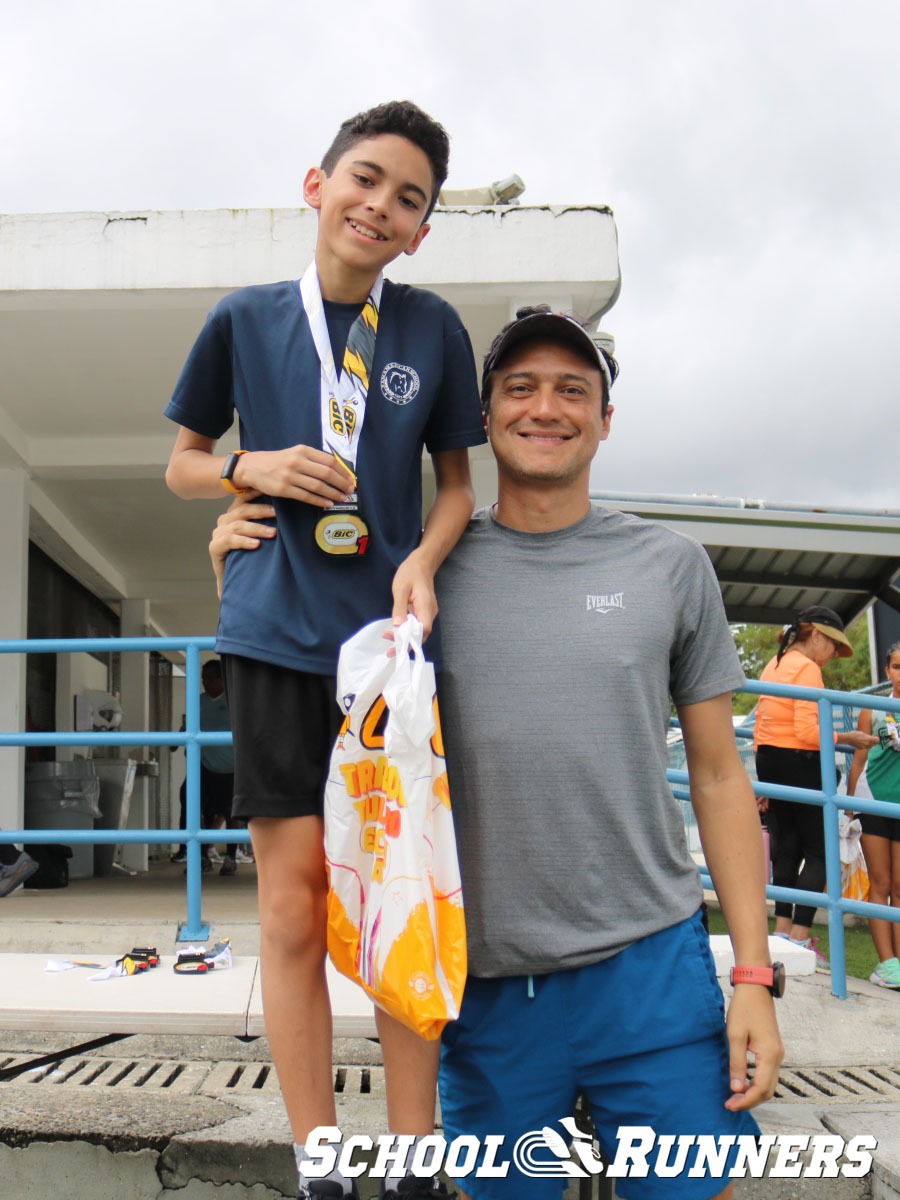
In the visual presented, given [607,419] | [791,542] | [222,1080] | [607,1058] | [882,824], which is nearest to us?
[607,1058]

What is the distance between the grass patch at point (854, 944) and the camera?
600 cm

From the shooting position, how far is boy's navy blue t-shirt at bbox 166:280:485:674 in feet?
5.38

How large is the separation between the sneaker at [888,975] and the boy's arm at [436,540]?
11.6 ft

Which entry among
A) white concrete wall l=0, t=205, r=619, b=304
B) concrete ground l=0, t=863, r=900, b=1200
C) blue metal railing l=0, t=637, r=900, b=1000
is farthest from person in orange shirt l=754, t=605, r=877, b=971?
white concrete wall l=0, t=205, r=619, b=304

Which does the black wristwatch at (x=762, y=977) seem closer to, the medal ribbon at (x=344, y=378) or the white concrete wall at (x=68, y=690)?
the medal ribbon at (x=344, y=378)

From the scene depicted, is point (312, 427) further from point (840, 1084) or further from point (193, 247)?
point (193, 247)

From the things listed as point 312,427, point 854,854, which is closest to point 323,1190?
point 312,427

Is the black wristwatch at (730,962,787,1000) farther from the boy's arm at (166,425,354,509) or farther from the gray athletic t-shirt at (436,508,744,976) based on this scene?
the boy's arm at (166,425,354,509)

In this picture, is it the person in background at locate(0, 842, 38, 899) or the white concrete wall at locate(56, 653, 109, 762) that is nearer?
the person in background at locate(0, 842, 38, 899)

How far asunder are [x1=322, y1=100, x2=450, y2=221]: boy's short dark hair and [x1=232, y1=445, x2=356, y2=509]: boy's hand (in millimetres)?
527

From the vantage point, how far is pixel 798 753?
511 cm

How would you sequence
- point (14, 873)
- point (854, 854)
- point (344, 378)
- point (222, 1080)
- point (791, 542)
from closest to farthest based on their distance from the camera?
point (344, 378) < point (222, 1080) < point (14, 873) < point (854, 854) < point (791, 542)

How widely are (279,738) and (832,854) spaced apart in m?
2.84

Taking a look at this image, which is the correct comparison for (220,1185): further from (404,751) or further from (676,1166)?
(404,751)
